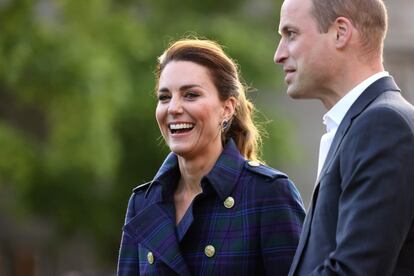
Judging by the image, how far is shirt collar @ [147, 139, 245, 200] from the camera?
502 cm

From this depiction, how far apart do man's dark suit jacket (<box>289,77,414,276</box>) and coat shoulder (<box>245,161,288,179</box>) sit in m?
1.20

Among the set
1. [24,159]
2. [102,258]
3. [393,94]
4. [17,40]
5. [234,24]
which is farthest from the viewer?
[102,258]

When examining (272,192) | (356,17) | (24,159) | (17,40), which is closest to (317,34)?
(356,17)

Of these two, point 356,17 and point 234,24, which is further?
point 234,24

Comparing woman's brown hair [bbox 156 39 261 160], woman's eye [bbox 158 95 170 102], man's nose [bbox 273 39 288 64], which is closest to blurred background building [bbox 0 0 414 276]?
woman's brown hair [bbox 156 39 261 160]

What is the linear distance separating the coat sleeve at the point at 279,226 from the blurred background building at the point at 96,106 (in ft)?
31.5

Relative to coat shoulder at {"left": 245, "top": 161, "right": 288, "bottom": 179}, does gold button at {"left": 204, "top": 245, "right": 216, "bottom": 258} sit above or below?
below

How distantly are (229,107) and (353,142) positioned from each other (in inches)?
65.0

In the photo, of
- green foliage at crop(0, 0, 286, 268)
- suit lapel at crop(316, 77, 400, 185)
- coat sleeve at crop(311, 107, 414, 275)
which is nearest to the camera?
coat sleeve at crop(311, 107, 414, 275)

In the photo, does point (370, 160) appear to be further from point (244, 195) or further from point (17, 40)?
point (17, 40)

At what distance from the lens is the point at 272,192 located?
4957 millimetres

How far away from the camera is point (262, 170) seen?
5051 millimetres

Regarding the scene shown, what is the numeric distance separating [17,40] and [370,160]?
449 inches

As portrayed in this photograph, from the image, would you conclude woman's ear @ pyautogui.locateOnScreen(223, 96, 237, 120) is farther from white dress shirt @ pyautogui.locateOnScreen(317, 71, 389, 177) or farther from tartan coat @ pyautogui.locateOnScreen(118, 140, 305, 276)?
white dress shirt @ pyautogui.locateOnScreen(317, 71, 389, 177)
